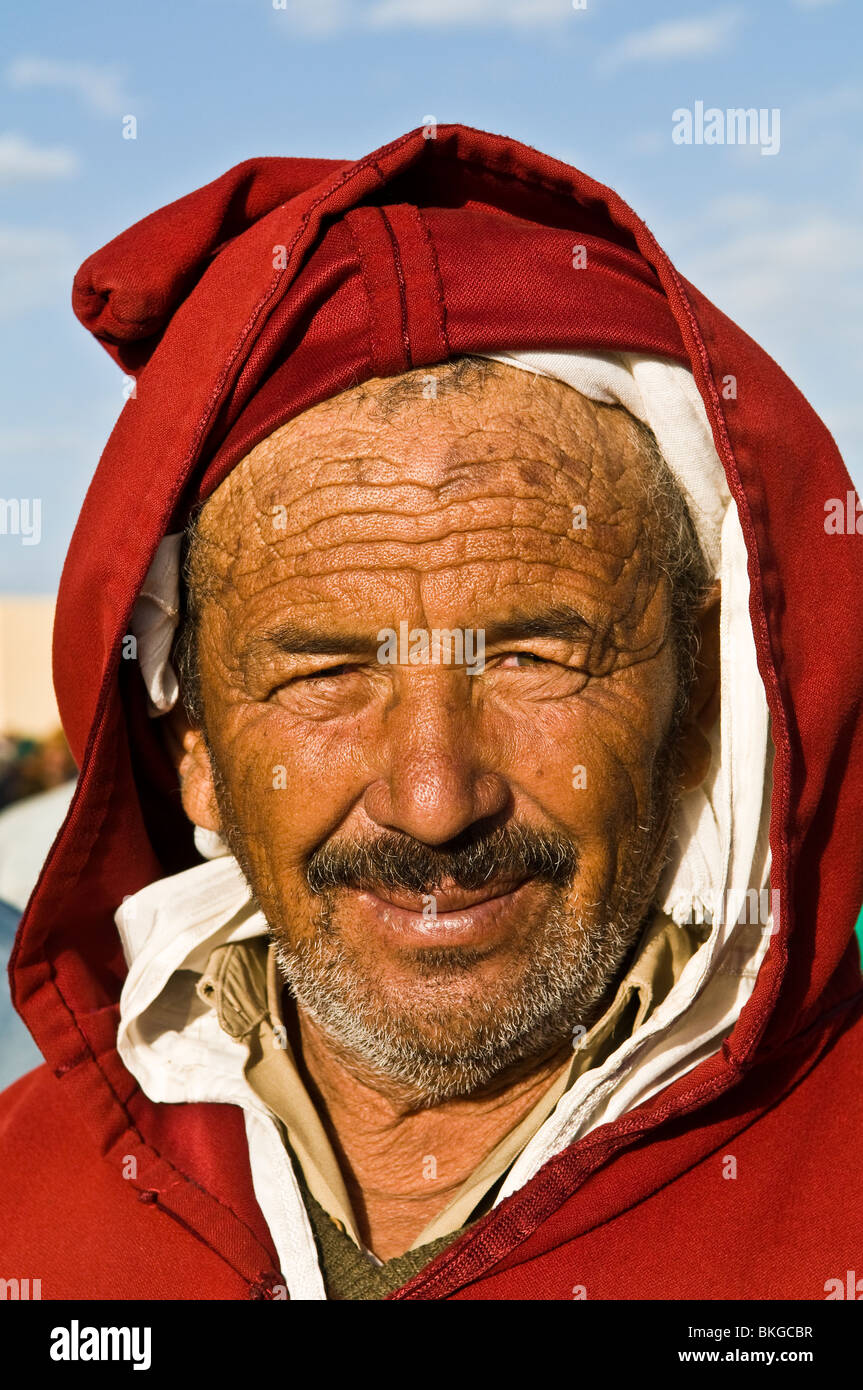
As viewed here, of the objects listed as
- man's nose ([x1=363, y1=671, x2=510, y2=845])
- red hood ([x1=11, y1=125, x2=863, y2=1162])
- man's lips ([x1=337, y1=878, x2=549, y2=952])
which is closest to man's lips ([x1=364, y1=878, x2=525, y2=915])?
man's lips ([x1=337, y1=878, x2=549, y2=952])

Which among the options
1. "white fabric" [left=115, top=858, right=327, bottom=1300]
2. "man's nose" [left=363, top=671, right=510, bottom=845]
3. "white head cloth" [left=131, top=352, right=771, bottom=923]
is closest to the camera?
"man's nose" [left=363, top=671, right=510, bottom=845]

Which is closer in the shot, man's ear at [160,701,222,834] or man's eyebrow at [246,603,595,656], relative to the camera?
man's eyebrow at [246,603,595,656]

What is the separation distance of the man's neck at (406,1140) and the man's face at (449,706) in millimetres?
156

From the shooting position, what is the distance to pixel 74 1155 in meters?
2.72

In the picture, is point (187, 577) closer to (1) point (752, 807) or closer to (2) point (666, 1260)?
(1) point (752, 807)

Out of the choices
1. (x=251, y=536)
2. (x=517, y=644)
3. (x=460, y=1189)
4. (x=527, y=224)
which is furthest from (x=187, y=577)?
(x=460, y=1189)

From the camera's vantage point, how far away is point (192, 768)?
2.76 metres

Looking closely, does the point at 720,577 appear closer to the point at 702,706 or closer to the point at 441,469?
the point at 702,706

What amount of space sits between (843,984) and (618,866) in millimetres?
483

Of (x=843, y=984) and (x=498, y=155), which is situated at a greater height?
(x=498, y=155)

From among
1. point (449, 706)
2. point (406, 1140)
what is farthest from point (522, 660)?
point (406, 1140)

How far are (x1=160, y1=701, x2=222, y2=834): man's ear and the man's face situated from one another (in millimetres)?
237

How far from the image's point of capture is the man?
2244 millimetres

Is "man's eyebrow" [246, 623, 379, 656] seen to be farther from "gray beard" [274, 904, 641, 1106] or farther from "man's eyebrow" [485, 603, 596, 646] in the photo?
"gray beard" [274, 904, 641, 1106]
